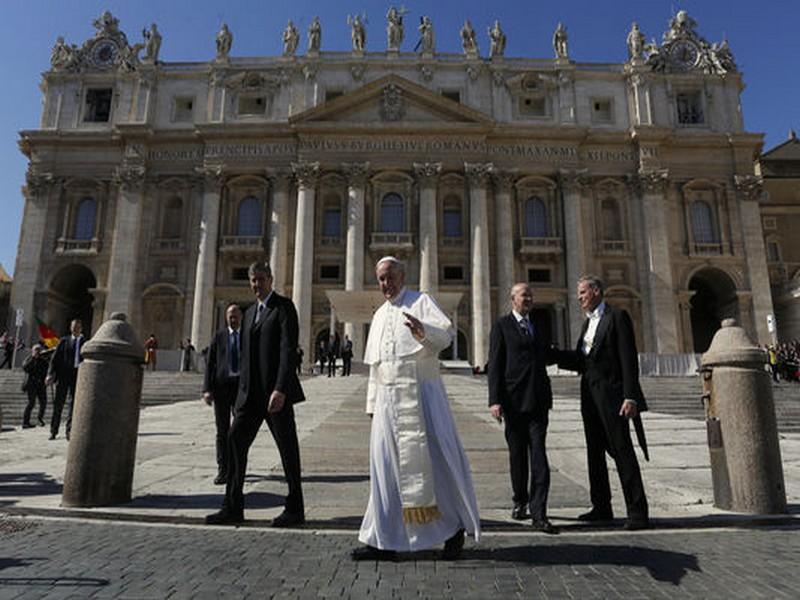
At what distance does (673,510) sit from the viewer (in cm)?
491

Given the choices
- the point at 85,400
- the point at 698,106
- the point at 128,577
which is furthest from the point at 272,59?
the point at 128,577

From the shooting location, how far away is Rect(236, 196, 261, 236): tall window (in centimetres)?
3219

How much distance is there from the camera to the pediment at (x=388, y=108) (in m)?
31.8

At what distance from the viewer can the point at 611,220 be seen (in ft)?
107

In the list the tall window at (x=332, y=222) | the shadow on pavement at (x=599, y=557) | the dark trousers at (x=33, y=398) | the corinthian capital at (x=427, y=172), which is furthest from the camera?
the tall window at (x=332, y=222)

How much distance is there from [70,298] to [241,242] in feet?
37.5

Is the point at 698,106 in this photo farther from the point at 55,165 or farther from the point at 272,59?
the point at 55,165

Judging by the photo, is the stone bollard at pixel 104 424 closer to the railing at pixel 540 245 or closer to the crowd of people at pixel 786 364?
the crowd of people at pixel 786 364

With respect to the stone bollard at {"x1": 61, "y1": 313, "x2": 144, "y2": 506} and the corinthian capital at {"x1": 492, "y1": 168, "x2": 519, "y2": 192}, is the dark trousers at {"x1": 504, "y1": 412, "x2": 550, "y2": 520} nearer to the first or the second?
the stone bollard at {"x1": 61, "y1": 313, "x2": 144, "y2": 506}

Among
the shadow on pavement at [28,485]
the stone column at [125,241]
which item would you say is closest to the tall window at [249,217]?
the stone column at [125,241]

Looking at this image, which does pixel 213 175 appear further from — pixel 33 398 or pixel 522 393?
pixel 522 393

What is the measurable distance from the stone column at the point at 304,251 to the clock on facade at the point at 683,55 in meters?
23.8

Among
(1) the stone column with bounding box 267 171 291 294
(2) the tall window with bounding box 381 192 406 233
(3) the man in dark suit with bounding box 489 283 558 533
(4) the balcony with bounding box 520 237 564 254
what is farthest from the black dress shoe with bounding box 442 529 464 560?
(2) the tall window with bounding box 381 192 406 233

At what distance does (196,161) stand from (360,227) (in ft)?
35.8
